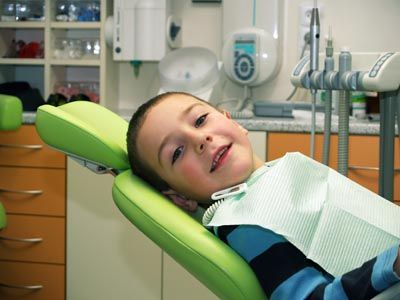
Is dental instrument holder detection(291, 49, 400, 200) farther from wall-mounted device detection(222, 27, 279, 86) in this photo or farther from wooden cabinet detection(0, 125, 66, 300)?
wooden cabinet detection(0, 125, 66, 300)

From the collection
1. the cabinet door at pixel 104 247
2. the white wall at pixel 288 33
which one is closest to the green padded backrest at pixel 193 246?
the cabinet door at pixel 104 247

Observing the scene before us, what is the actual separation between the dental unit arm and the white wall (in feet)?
3.47

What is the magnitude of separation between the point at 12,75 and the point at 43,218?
0.94m

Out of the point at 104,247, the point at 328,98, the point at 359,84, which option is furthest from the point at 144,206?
the point at 104,247

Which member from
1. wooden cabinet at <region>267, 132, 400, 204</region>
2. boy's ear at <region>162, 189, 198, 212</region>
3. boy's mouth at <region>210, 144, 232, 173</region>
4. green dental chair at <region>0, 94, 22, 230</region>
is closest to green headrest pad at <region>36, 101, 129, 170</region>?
boy's ear at <region>162, 189, 198, 212</region>

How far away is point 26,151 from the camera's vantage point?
2.32 m

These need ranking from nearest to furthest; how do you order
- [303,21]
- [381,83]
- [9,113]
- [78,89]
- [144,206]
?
[144,206] < [381,83] < [9,113] < [303,21] < [78,89]

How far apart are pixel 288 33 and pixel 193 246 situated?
187 centimetres

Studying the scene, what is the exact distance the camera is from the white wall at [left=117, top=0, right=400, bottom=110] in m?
2.62

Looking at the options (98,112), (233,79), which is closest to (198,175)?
(98,112)

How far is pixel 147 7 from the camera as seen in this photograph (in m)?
2.49

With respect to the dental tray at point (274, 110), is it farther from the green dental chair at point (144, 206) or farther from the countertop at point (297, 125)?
the green dental chair at point (144, 206)

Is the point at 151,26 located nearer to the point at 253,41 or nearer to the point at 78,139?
the point at 253,41

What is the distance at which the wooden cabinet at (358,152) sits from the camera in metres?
2.04
